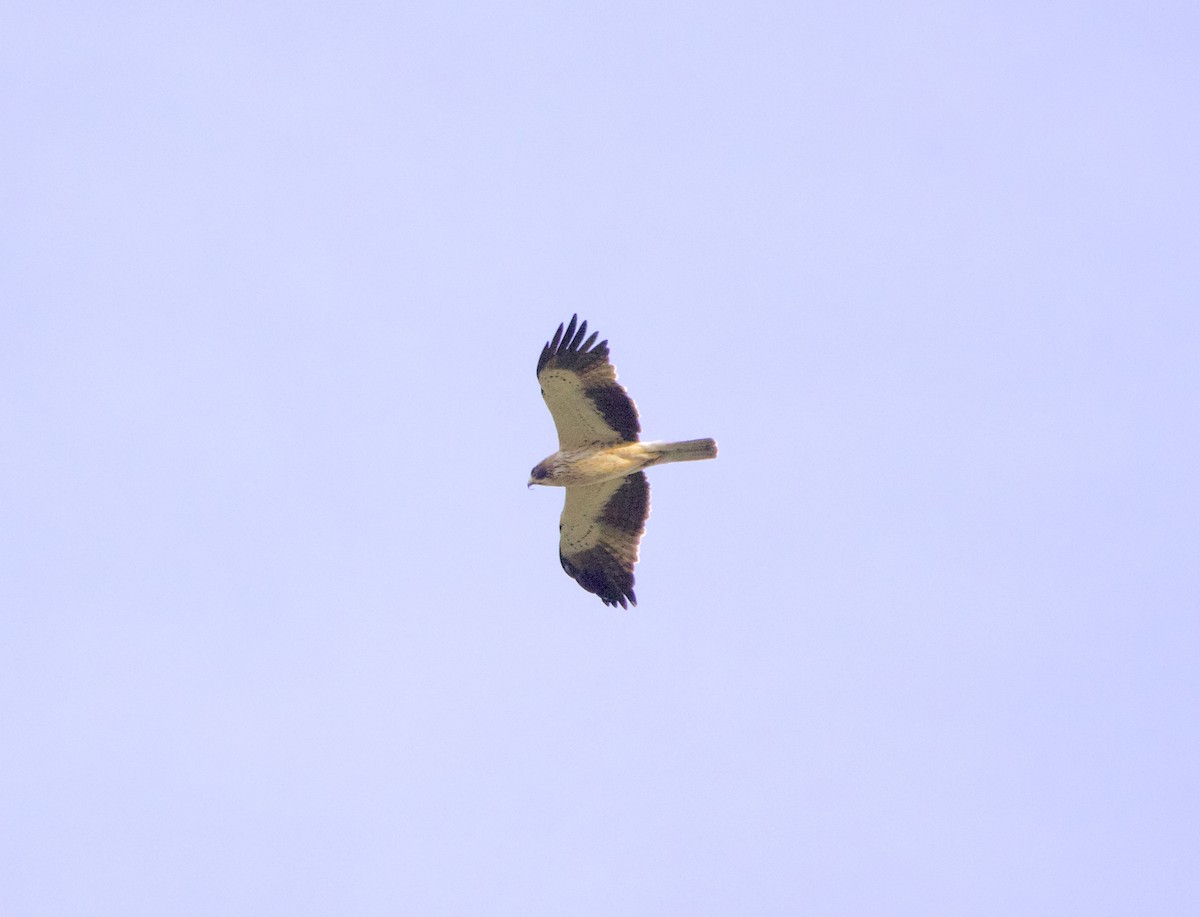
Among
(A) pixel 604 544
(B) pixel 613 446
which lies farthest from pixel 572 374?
(A) pixel 604 544

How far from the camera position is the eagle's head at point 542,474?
1797 cm

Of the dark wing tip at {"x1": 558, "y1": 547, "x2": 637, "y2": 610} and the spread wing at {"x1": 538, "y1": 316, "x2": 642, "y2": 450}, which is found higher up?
the spread wing at {"x1": 538, "y1": 316, "x2": 642, "y2": 450}

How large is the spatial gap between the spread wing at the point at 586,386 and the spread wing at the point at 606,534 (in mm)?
816

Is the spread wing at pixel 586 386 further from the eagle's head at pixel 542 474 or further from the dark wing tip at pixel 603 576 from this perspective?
the dark wing tip at pixel 603 576

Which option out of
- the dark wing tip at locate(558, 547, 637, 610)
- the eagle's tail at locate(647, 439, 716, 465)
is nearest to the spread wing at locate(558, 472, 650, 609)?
the dark wing tip at locate(558, 547, 637, 610)

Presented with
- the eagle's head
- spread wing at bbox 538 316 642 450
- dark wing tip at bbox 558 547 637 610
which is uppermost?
spread wing at bbox 538 316 642 450

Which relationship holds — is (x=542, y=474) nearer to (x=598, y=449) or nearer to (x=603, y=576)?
(x=598, y=449)

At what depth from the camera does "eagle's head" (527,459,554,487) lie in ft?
59.0

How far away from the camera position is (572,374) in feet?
58.1

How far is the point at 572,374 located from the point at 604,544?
2.38m

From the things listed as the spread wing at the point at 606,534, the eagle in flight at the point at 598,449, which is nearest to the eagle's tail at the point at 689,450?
the eagle in flight at the point at 598,449

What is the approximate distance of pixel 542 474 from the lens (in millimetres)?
18031

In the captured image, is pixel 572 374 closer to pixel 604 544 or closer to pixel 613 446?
pixel 613 446

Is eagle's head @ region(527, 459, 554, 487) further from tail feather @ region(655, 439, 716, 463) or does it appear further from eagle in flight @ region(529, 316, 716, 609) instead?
tail feather @ region(655, 439, 716, 463)
